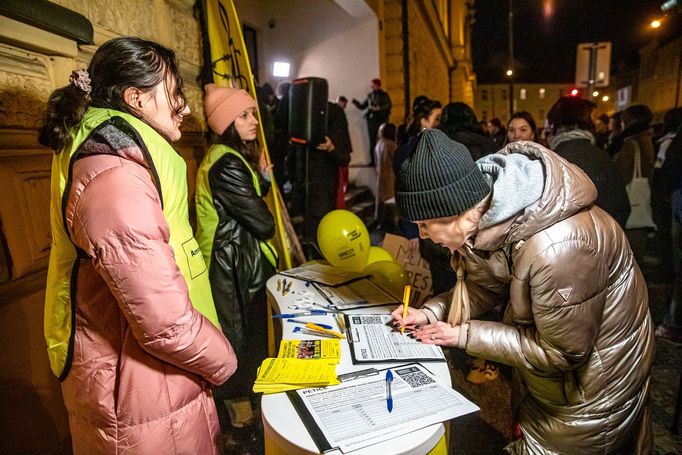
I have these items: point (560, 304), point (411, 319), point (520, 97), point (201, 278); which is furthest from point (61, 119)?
point (520, 97)

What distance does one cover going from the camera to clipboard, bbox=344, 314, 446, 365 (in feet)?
4.86

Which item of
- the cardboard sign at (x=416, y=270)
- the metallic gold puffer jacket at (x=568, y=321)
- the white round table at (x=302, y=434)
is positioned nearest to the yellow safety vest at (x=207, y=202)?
the white round table at (x=302, y=434)

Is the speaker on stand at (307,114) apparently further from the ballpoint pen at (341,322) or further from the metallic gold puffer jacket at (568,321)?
the metallic gold puffer jacket at (568,321)

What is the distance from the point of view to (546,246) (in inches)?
46.3

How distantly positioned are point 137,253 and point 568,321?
1.19 meters

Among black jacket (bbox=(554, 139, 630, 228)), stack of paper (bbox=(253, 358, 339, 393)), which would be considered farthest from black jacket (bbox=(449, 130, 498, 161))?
stack of paper (bbox=(253, 358, 339, 393))

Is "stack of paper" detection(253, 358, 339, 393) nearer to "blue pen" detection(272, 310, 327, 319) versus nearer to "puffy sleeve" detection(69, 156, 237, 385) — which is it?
"puffy sleeve" detection(69, 156, 237, 385)

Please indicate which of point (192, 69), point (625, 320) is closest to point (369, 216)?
point (192, 69)

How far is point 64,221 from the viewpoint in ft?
3.78

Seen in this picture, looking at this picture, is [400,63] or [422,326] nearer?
[422,326]

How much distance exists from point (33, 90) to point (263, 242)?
140cm

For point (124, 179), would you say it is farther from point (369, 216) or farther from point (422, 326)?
point (369, 216)

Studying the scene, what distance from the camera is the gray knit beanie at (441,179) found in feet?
4.18

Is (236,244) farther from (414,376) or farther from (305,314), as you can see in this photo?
(414,376)
